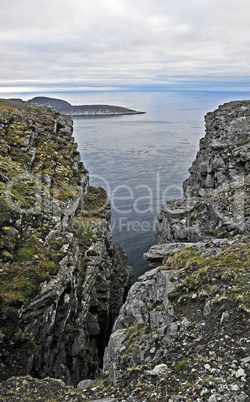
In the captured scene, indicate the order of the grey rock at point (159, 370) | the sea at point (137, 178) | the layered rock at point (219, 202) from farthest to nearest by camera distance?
the sea at point (137, 178) → the layered rock at point (219, 202) → the grey rock at point (159, 370)

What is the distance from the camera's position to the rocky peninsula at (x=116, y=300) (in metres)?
Answer: 14.4

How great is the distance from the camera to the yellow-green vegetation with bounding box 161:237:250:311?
57.7 ft

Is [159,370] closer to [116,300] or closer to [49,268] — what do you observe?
[49,268]

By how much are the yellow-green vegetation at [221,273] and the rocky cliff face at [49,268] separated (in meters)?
11.4

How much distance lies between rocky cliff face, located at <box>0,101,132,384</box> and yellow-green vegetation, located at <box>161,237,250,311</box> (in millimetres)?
11378

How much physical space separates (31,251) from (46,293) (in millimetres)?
4523

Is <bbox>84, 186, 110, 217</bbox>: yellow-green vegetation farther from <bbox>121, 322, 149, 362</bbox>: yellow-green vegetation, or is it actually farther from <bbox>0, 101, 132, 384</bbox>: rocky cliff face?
<bbox>121, 322, 149, 362</bbox>: yellow-green vegetation

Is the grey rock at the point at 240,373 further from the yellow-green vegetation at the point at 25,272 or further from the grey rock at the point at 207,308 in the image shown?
the yellow-green vegetation at the point at 25,272

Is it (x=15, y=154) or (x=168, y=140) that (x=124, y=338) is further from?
(x=168, y=140)

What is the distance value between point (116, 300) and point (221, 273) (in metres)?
30.1

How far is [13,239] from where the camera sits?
26.7 meters

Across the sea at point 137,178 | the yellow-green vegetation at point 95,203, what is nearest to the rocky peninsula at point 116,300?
the yellow-green vegetation at point 95,203

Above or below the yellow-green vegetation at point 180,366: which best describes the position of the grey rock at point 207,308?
above

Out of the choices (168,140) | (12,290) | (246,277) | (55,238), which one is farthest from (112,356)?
(168,140)
